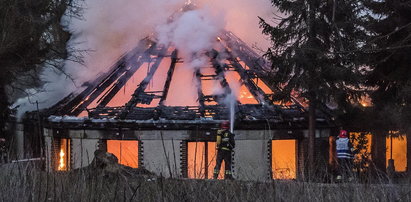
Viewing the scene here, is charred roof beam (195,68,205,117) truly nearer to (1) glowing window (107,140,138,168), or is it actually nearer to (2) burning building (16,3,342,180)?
(2) burning building (16,3,342,180)

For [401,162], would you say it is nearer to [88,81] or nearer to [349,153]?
[349,153]

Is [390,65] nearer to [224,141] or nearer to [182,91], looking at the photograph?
[182,91]

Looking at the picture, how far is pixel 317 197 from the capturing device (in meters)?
4.25

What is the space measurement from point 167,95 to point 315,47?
6627 mm

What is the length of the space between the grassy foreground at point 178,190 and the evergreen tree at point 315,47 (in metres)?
9.53

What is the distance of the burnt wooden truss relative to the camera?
1633 centimetres

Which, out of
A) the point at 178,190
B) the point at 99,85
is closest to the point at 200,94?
the point at 99,85

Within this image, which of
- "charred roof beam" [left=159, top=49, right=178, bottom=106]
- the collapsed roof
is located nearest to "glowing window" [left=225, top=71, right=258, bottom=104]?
the collapsed roof

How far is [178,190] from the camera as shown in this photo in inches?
Answer: 169

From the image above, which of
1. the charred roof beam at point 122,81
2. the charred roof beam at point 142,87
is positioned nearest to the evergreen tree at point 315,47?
the charred roof beam at point 142,87

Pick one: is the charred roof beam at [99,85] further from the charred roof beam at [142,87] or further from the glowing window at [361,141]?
the glowing window at [361,141]

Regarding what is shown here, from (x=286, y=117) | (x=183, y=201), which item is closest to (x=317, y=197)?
(x=183, y=201)

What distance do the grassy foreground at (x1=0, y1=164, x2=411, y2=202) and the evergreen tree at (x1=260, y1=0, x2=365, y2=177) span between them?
953 cm

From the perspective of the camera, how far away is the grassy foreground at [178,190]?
401cm
